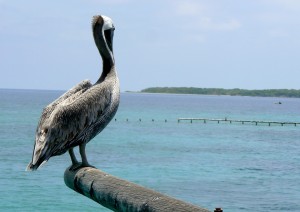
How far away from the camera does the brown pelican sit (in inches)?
183

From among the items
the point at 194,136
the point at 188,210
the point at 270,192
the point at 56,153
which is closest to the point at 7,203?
the point at 270,192

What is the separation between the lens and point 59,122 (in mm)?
4738

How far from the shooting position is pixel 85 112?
15.9 ft

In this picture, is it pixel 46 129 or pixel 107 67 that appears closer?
pixel 46 129

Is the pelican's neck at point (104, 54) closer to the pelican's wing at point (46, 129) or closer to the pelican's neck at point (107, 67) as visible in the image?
the pelican's neck at point (107, 67)

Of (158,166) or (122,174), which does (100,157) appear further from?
(122,174)

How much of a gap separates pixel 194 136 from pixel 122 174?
31.4m

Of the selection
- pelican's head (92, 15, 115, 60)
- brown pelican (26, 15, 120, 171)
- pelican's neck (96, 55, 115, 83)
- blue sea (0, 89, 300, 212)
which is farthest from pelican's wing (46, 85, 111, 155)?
blue sea (0, 89, 300, 212)

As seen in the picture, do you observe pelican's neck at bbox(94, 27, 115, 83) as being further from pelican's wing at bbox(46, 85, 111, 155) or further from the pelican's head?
pelican's wing at bbox(46, 85, 111, 155)

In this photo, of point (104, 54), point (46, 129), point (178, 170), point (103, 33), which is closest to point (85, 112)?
point (46, 129)

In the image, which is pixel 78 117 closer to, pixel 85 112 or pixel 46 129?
pixel 85 112

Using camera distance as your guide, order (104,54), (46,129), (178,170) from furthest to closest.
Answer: (178,170) < (104,54) < (46,129)

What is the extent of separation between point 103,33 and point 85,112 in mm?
613

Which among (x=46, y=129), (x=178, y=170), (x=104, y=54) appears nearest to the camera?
(x=46, y=129)
